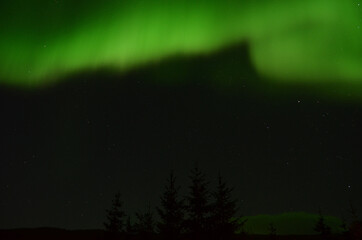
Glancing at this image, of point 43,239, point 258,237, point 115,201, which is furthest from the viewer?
point 258,237

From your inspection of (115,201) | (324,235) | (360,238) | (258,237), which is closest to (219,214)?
(115,201)

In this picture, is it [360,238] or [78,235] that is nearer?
[360,238]

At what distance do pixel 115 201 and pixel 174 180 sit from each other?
973 cm

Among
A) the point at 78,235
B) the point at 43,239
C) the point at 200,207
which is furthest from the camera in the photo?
the point at 78,235

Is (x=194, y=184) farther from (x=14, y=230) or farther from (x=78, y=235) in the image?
(x=14, y=230)

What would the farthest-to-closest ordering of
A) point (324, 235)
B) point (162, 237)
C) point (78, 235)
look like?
point (78, 235) → point (324, 235) → point (162, 237)

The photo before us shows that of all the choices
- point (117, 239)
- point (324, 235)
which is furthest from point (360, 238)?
point (117, 239)

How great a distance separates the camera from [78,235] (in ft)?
302

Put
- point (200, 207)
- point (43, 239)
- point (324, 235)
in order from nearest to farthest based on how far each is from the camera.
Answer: point (200, 207) → point (324, 235) → point (43, 239)

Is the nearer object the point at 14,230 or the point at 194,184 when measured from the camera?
the point at 194,184

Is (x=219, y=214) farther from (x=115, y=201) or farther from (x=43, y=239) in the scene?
(x=43, y=239)

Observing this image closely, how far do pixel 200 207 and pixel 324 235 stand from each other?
91.4ft

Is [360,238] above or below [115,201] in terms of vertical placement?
below

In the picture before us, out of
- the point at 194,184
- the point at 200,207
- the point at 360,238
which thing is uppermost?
the point at 194,184
